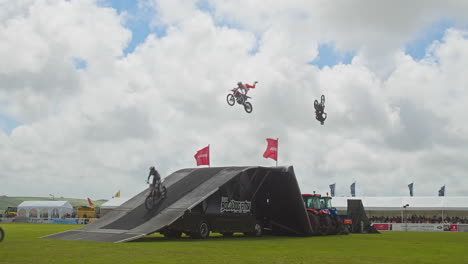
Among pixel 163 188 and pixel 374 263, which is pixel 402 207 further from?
pixel 374 263

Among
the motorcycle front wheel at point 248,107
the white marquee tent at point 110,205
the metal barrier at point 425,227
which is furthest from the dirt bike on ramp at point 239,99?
the white marquee tent at point 110,205

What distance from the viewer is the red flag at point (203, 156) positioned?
3142 cm

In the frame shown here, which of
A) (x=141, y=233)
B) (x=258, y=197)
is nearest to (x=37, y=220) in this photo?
(x=258, y=197)

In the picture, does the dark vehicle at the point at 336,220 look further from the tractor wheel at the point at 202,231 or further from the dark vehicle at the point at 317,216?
the tractor wheel at the point at 202,231

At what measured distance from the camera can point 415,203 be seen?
5431 centimetres

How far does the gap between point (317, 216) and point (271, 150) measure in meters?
4.95

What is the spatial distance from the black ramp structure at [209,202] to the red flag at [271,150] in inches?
107

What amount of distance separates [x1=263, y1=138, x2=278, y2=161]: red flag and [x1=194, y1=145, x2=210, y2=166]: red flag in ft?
12.0

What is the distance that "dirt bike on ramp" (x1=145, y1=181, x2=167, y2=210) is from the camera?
23.1m

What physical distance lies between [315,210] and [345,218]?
4567 millimetres

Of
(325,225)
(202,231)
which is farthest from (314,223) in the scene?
(202,231)

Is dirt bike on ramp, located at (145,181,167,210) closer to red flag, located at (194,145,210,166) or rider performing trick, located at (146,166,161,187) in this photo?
rider performing trick, located at (146,166,161,187)

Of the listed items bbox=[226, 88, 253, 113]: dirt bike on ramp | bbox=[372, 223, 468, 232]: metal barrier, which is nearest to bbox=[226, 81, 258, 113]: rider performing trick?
bbox=[226, 88, 253, 113]: dirt bike on ramp

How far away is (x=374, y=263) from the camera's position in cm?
1268
